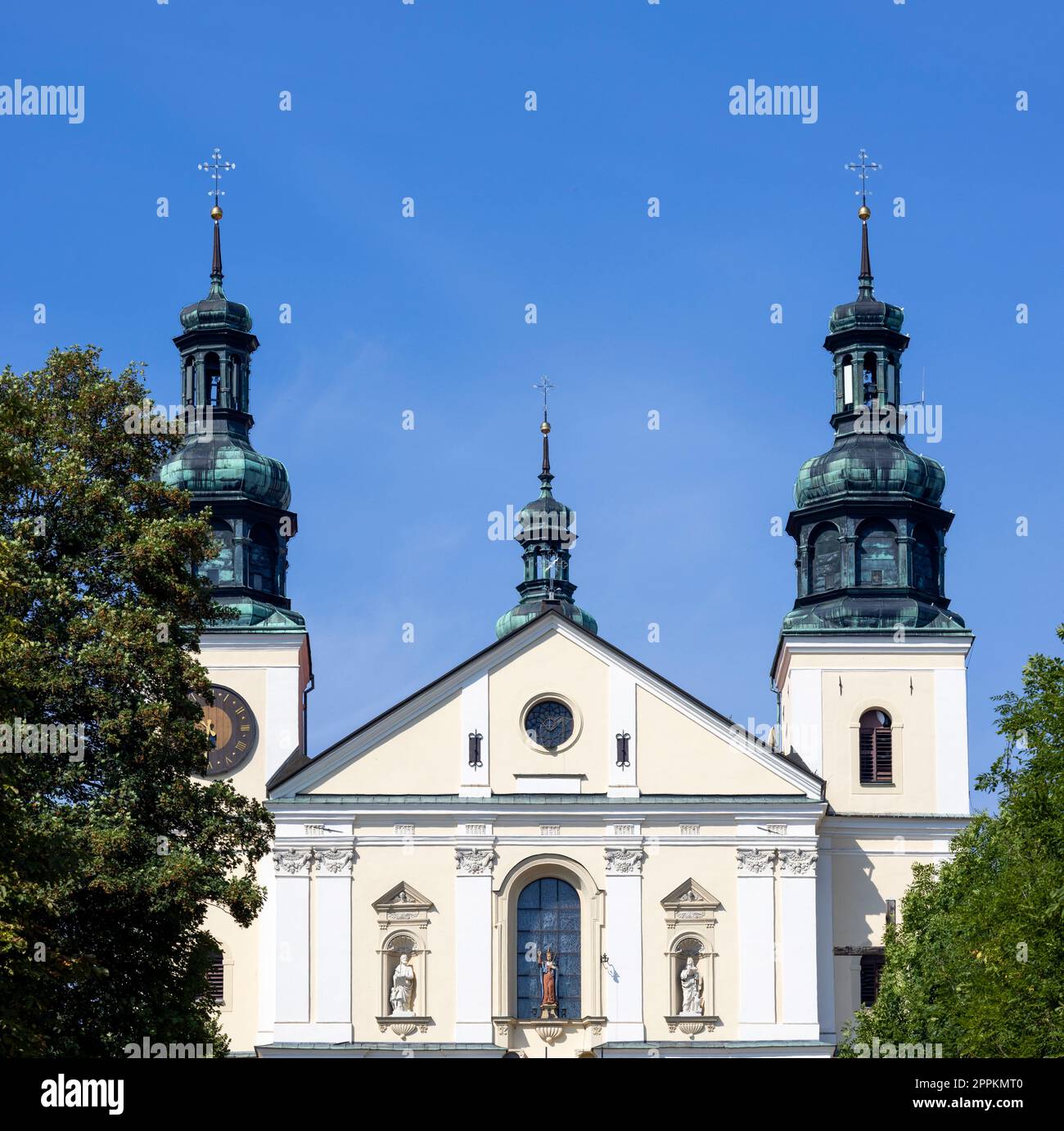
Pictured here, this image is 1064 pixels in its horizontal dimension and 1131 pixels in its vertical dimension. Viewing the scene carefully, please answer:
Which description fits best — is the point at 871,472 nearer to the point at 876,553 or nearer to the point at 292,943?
the point at 876,553

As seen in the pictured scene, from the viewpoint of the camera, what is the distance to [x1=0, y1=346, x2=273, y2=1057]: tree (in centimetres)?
2719

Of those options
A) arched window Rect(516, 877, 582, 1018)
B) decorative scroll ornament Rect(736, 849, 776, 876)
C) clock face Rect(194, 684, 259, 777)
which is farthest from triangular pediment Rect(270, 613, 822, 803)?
arched window Rect(516, 877, 582, 1018)

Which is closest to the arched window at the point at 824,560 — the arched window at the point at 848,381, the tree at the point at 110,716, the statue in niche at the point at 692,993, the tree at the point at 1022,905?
the arched window at the point at 848,381

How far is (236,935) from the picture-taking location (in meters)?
53.6

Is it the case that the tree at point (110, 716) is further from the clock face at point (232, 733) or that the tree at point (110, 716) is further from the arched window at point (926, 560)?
the arched window at point (926, 560)

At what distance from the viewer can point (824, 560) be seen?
187 feet

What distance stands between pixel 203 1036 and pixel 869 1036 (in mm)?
19416

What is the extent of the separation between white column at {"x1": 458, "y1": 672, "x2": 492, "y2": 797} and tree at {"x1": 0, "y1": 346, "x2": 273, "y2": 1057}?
22.8 m

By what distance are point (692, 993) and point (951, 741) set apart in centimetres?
847

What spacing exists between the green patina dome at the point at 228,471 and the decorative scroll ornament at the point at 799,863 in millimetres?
14567

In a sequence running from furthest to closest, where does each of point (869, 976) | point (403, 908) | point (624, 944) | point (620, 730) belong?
point (620, 730), point (869, 976), point (403, 908), point (624, 944)

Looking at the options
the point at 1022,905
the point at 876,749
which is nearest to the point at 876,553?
the point at 876,749
